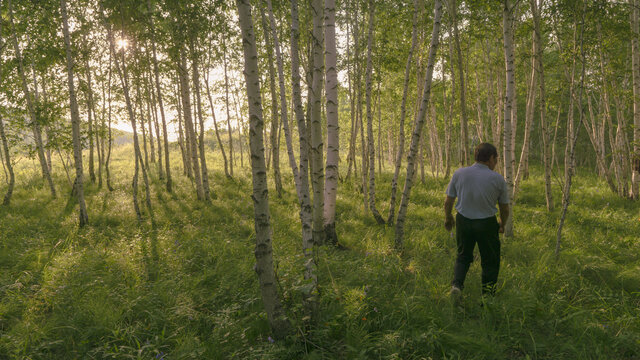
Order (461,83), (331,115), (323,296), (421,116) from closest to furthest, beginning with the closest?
(323,296) → (421,116) → (331,115) → (461,83)

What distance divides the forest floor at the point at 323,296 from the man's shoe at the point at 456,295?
0.25ft

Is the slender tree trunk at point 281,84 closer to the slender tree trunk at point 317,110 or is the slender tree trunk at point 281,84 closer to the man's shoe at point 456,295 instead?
the slender tree trunk at point 317,110

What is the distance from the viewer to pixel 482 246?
11.8ft

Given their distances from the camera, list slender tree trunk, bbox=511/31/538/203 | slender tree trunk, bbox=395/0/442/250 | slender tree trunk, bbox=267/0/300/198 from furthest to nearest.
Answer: slender tree trunk, bbox=511/31/538/203
slender tree trunk, bbox=267/0/300/198
slender tree trunk, bbox=395/0/442/250

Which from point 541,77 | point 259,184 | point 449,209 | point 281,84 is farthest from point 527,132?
point 259,184

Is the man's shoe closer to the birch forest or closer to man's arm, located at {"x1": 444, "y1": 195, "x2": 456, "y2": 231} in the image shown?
the birch forest

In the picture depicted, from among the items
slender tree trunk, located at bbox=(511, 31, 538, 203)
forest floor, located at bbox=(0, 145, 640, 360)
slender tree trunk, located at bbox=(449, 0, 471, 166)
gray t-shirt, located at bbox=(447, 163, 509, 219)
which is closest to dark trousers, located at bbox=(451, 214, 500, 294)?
gray t-shirt, located at bbox=(447, 163, 509, 219)

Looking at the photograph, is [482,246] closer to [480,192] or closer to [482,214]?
[482,214]

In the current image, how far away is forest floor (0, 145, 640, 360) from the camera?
287 centimetres

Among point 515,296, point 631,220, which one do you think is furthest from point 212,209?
point 631,220

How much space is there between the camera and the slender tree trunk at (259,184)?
251 cm

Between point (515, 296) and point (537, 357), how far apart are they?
811mm

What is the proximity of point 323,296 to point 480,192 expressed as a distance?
91.5 inches

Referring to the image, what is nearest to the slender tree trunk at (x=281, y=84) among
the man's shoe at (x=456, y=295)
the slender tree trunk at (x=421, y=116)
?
the slender tree trunk at (x=421, y=116)
